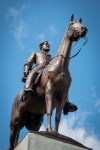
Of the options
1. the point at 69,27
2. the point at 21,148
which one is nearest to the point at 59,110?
the point at 21,148

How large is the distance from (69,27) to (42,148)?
11.8 ft

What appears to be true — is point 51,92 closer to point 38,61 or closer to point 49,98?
point 49,98

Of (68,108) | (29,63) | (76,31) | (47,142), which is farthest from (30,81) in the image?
(47,142)

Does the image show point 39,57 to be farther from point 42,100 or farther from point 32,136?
point 32,136

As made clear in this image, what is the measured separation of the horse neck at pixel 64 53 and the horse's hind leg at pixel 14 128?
1902mm

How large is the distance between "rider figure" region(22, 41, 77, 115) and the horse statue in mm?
242

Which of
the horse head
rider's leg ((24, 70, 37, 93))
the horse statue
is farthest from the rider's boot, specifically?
the horse head

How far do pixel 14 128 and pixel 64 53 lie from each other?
258cm

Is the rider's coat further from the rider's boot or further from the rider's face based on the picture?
the rider's boot

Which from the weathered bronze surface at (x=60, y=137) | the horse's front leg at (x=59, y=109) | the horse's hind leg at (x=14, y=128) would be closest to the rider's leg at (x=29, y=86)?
the horse's hind leg at (x=14, y=128)

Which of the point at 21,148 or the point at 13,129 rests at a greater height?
the point at 13,129

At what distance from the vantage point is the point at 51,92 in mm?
9578

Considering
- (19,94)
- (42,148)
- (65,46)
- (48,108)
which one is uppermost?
(65,46)

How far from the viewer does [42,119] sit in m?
11.1
